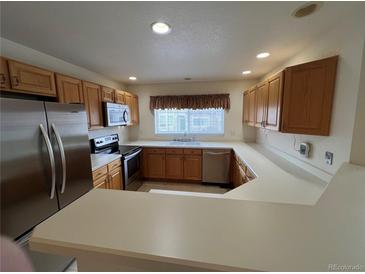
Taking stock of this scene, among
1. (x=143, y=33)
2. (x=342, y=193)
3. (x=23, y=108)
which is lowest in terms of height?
(x=342, y=193)

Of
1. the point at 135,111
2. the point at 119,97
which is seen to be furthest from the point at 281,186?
the point at 135,111

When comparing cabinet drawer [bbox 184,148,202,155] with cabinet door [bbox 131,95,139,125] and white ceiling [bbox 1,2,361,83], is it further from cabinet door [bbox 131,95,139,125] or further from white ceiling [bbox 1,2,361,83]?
white ceiling [bbox 1,2,361,83]

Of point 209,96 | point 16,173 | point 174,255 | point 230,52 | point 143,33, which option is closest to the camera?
point 174,255

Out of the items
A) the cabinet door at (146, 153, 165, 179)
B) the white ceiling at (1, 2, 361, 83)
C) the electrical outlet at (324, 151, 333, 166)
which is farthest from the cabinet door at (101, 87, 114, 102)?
the electrical outlet at (324, 151, 333, 166)

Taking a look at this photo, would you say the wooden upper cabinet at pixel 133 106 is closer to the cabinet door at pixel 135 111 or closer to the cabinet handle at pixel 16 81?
the cabinet door at pixel 135 111

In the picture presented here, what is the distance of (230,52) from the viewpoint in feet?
6.91

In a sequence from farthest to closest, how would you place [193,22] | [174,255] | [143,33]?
[143,33]
[193,22]
[174,255]

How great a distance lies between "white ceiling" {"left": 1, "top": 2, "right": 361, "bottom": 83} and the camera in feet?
4.01

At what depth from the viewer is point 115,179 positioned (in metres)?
2.64

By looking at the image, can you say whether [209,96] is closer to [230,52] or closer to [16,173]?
[230,52]

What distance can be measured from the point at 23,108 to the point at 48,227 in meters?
1.08

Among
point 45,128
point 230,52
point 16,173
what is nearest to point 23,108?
point 45,128

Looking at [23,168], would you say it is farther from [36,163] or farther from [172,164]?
[172,164]

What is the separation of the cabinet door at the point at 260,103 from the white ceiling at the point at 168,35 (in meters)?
0.42
